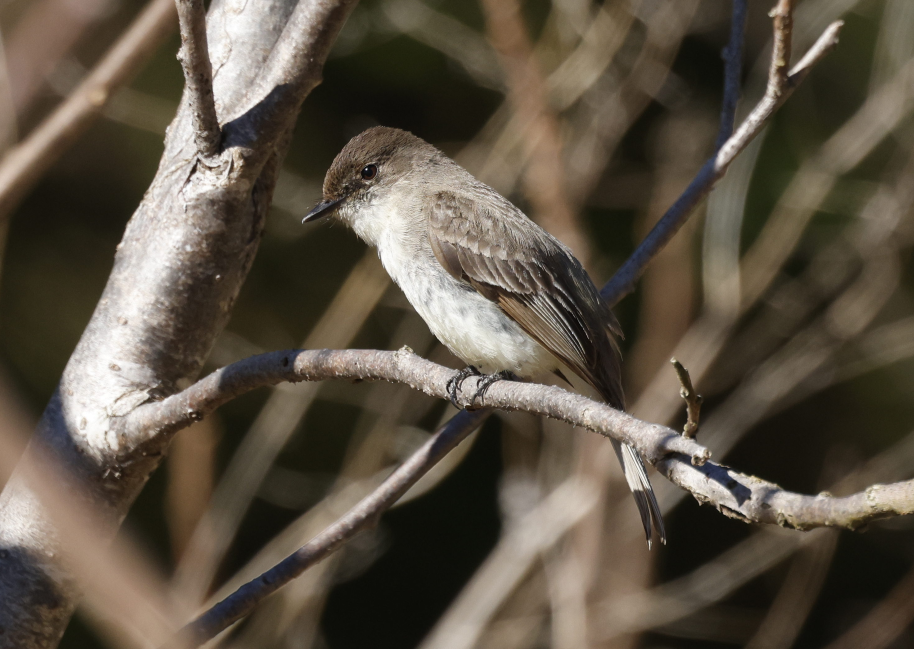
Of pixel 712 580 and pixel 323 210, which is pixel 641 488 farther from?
pixel 712 580

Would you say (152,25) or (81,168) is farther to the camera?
(81,168)

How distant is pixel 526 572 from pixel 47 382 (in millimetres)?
2896

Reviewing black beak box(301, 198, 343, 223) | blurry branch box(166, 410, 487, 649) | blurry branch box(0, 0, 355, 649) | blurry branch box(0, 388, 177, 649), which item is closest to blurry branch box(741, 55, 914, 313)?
black beak box(301, 198, 343, 223)

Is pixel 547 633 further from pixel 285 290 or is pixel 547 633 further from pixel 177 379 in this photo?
pixel 177 379

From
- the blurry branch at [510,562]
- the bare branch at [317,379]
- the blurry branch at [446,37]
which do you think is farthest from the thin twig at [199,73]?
the blurry branch at [510,562]

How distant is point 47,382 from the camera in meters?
4.85

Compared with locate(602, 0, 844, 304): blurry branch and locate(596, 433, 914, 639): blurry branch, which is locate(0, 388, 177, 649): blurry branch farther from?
locate(596, 433, 914, 639): blurry branch

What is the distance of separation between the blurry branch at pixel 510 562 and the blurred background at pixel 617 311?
0.7 inches

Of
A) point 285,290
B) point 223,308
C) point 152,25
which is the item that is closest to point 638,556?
point 285,290

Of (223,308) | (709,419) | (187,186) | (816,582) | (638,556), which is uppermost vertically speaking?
(187,186)

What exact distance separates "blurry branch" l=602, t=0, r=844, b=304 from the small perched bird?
0.20 m

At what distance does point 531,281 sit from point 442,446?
1.00m

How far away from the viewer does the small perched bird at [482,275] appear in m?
3.14

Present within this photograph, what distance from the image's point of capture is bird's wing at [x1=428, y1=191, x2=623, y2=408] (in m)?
3.22
